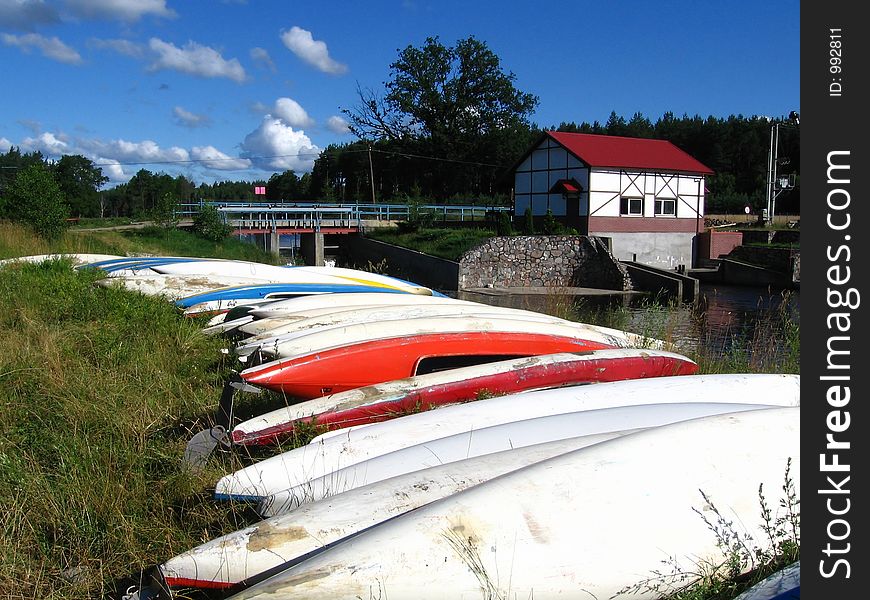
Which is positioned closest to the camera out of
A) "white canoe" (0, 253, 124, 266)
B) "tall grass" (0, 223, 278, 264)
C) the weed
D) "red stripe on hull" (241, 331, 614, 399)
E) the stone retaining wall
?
the weed

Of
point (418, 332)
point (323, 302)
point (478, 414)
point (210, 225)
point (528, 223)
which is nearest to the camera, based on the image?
point (478, 414)

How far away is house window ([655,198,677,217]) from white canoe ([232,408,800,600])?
3267 centimetres

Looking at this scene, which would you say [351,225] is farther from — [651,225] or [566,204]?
[651,225]

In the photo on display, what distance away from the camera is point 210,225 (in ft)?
88.9

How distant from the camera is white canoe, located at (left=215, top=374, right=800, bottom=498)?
256 centimetres

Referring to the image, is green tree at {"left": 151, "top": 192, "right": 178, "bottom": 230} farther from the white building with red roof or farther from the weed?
the weed

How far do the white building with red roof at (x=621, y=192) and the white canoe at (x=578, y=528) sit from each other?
1152 inches

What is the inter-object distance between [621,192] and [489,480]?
31.4 m

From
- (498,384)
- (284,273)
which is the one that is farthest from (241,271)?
(498,384)

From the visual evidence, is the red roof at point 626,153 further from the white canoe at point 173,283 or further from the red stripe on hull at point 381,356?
the red stripe on hull at point 381,356

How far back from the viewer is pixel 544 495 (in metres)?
2.11

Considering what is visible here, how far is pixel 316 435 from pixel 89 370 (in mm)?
2030

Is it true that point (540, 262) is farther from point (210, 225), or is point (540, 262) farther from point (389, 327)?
point (389, 327)

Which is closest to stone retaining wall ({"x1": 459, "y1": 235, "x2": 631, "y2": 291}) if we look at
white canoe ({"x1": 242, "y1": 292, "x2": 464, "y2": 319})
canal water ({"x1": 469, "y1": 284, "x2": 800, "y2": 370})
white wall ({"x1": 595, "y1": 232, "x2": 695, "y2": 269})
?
white wall ({"x1": 595, "y1": 232, "x2": 695, "y2": 269})
